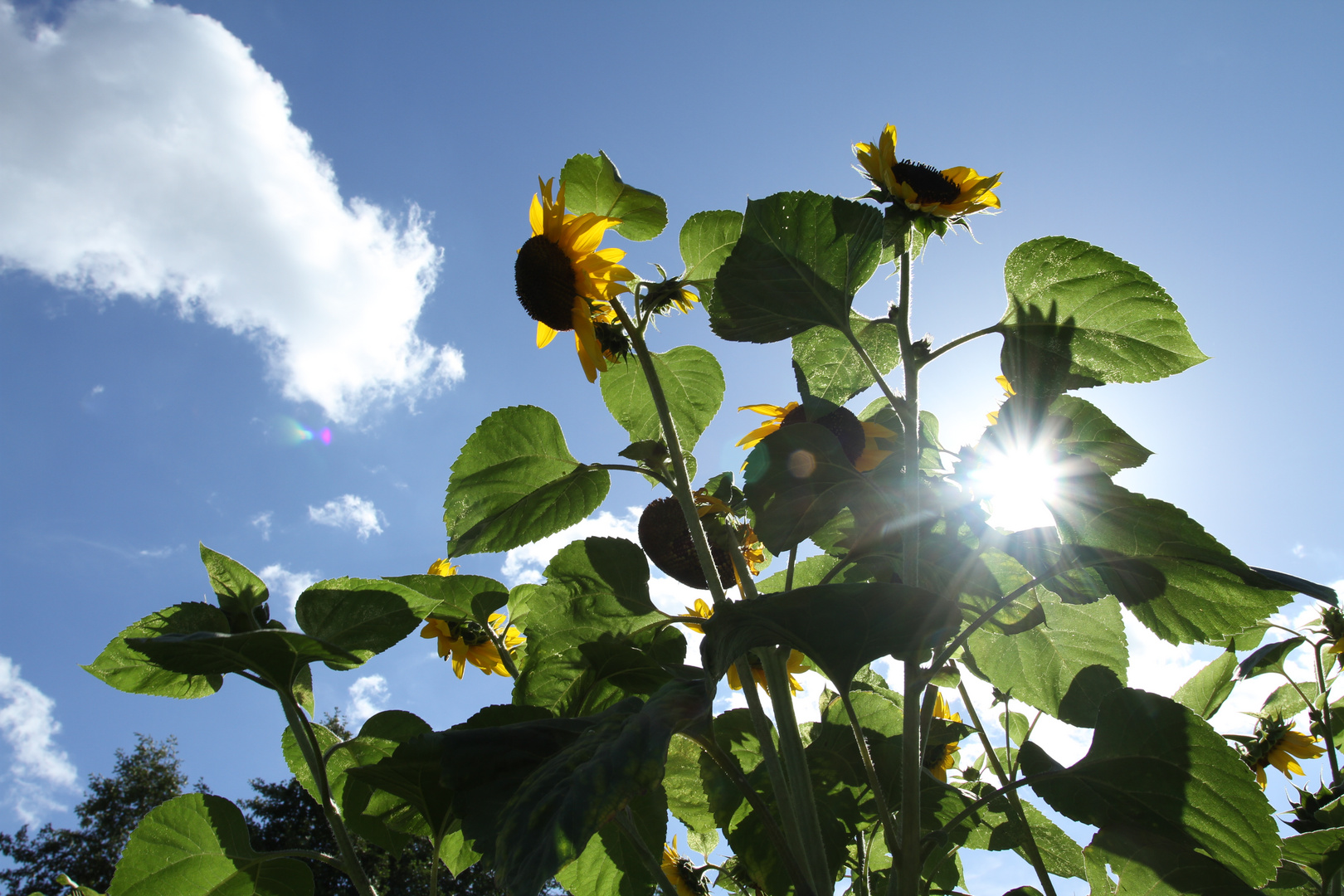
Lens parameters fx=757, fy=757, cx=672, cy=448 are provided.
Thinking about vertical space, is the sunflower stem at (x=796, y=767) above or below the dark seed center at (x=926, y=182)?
below

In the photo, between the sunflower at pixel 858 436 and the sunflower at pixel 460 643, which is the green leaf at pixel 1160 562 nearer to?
the sunflower at pixel 858 436

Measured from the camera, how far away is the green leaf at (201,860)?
1.01 m

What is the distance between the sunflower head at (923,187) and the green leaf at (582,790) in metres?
0.96

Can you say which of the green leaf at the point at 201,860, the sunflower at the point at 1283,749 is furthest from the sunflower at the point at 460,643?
the sunflower at the point at 1283,749

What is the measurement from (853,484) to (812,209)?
382 mm

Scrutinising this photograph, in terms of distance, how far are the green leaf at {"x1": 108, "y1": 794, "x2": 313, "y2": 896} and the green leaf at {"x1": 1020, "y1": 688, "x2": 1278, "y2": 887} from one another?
1.06 meters

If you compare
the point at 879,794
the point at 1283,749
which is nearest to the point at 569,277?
the point at 879,794

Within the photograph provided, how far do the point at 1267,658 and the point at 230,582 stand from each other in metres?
2.83

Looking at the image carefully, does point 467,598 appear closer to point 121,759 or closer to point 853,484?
point 853,484

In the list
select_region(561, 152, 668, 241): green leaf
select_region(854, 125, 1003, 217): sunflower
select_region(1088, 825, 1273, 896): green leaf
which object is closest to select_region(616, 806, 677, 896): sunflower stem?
select_region(1088, 825, 1273, 896): green leaf

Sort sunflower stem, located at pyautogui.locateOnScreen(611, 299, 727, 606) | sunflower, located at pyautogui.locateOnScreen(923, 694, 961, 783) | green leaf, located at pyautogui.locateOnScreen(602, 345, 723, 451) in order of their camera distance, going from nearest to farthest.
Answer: sunflower stem, located at pyautogui.locateOnScreen(611, 299, 727, 606), green leaf, located at pyautogui.locateOnScreen(602, 345, 723, 451), sunflower, located at pyautogui.locateOnScreen(923, 694, 961, 783)

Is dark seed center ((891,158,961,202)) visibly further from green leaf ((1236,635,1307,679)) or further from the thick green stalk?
green leaf ((1236,635,1307,679))

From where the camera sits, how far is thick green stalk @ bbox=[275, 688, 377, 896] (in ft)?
2.89

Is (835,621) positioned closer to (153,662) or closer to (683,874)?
(153,662)
